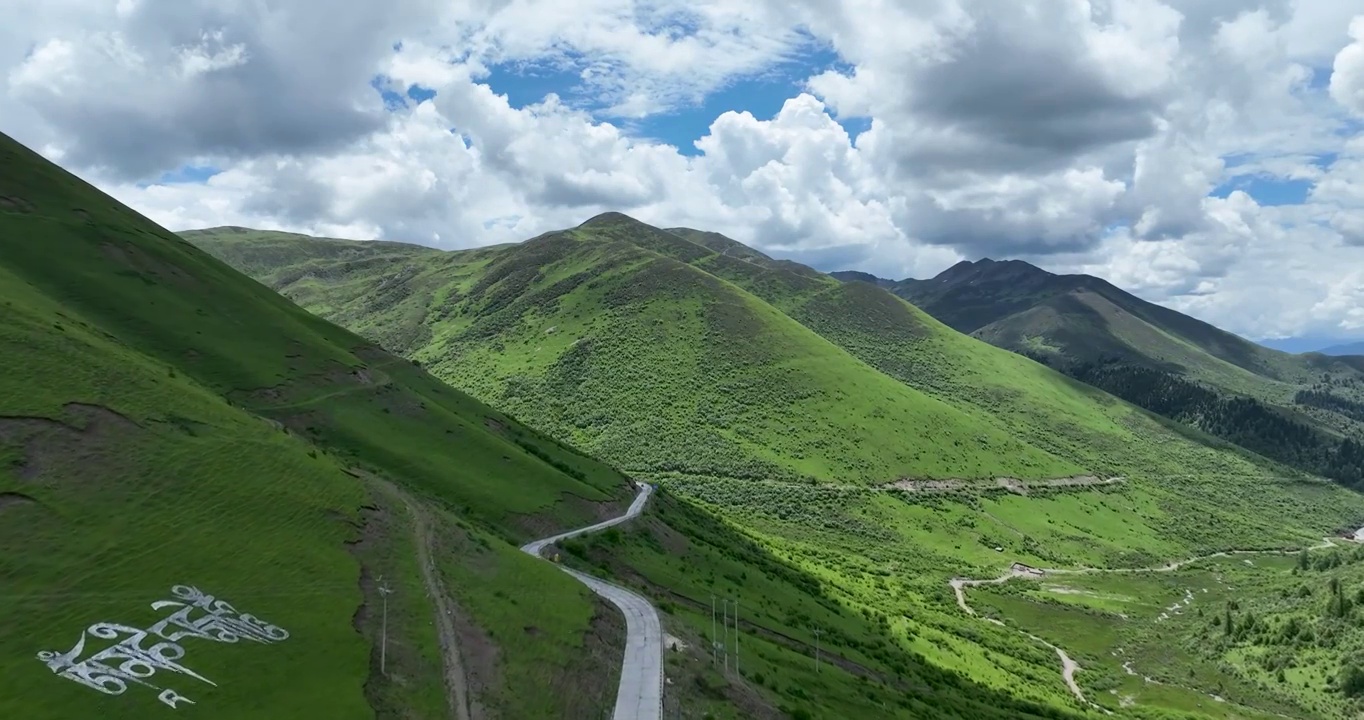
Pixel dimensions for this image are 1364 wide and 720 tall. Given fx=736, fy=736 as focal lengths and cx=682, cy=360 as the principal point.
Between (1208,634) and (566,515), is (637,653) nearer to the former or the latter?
(566,515)

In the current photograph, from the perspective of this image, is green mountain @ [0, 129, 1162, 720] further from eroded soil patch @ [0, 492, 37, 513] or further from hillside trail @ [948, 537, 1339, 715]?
hillside trail @ [948, 537, 1339, 715]

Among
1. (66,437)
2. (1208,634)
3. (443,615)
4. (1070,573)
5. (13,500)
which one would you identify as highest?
(66,437)

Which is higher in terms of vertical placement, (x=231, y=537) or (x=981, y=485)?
(x=231, y=537)

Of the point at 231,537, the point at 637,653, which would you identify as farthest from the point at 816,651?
the point at 231,537

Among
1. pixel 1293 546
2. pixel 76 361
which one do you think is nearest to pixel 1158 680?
pixel 76 361

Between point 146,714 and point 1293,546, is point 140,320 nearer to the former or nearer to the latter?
point 146,714

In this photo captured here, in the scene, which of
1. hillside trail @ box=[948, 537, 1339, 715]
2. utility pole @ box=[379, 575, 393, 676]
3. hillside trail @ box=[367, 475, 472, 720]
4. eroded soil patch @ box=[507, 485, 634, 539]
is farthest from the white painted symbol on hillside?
hillside trail @ box=[948, 537, 1339, 715]
